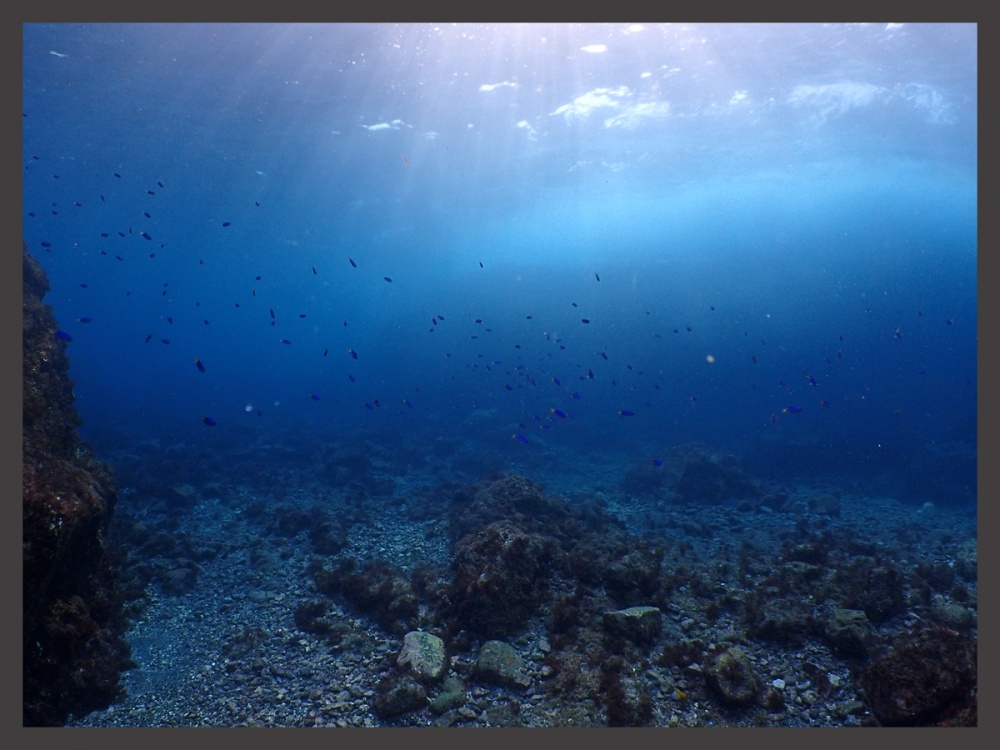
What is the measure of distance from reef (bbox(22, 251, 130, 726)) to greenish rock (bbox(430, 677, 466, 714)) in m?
4.47

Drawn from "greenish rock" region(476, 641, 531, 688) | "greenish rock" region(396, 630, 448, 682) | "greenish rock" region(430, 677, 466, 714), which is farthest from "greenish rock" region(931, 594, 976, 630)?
"greenish rock" region(396, 630, 448, 682)

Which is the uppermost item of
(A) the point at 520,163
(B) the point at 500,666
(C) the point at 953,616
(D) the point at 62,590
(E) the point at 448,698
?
(A) the point at 520,163

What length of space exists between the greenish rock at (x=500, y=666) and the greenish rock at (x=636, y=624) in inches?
59.6

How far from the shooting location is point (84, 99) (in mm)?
19281

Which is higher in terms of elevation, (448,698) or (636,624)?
(636,624)

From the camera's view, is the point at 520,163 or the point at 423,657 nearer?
the point at 423,657

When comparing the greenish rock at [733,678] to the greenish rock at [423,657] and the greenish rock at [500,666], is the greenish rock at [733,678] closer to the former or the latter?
Answer: the greenish rock at [500,666]

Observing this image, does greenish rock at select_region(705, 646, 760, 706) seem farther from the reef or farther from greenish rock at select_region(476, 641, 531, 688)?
the reef

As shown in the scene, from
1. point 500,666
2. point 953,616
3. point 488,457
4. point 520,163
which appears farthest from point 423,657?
point 520,163

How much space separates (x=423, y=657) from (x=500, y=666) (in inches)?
44.4

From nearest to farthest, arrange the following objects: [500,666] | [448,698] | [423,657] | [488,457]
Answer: [448,698], [500,666], [423,657], [488,457]

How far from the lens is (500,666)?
6379 mm

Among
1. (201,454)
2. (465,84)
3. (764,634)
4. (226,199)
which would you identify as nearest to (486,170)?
(465,84)

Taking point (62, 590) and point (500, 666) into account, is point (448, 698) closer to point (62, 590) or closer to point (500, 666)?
point (500, 666)
